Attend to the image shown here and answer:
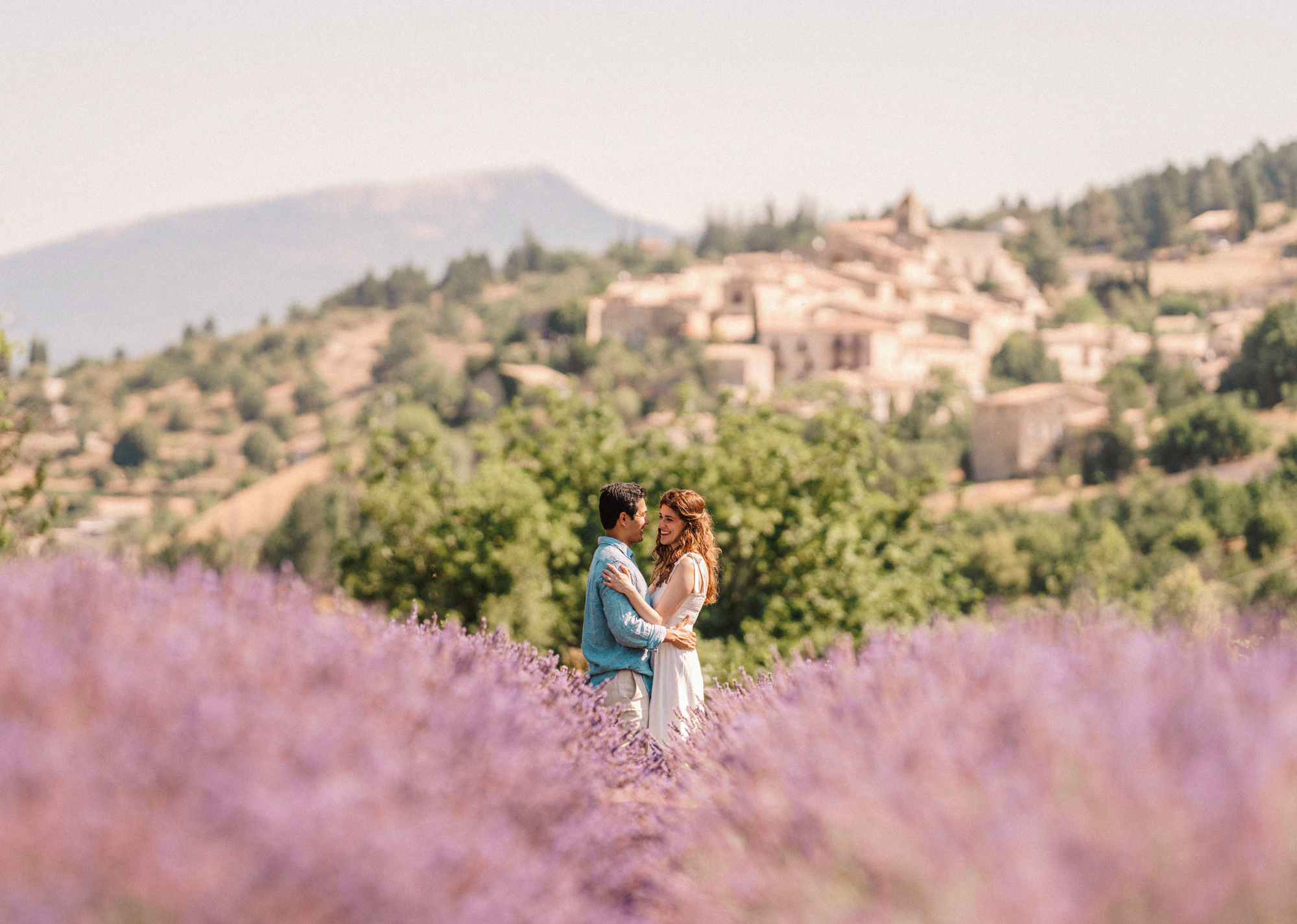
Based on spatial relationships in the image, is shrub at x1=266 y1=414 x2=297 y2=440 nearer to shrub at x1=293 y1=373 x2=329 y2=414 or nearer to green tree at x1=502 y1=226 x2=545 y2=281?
shrub at x1=293 y1=373 x2=329 y2=414

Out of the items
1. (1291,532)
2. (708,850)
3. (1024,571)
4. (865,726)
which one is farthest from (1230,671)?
(1291,532)

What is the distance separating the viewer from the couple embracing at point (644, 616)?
5477mm

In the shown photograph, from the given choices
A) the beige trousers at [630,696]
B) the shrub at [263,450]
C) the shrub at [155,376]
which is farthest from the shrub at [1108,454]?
the shrub at [155,376]

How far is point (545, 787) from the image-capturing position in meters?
3.37

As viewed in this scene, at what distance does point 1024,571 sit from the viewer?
52438 millimetres

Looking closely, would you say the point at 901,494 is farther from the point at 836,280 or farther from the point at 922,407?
the point at 836,280

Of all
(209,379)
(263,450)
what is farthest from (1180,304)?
(209,379)

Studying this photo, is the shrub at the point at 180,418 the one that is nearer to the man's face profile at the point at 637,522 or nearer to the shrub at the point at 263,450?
the shrub at the point at 263,450

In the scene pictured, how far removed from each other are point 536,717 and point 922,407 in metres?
77.3

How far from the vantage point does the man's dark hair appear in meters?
5.58

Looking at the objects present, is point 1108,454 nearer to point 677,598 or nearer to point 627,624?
point 677,598

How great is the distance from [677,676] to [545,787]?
7.43ft

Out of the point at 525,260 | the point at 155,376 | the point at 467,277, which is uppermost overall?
the point at 525,260

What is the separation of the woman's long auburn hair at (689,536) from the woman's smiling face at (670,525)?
0.01m
